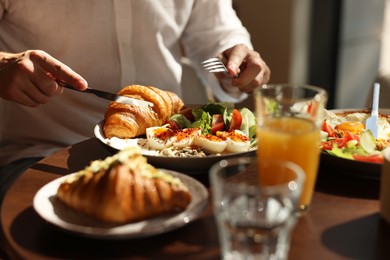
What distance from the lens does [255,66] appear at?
67.3 inches

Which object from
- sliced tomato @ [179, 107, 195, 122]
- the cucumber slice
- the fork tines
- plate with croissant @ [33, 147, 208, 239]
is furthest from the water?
the fork tines

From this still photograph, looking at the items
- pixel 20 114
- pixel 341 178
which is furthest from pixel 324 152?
pixel 20 114

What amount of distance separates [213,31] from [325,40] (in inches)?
63.9

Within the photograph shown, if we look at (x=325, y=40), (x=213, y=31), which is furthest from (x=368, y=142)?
(x=325, y=40)

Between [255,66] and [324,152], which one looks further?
[255,66]

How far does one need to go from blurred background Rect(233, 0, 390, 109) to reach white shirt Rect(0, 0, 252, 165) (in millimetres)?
1317

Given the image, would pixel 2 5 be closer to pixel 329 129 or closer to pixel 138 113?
pixel 138 113

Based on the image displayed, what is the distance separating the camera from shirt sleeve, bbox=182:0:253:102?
6.82 ft

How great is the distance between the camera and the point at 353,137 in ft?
4.31

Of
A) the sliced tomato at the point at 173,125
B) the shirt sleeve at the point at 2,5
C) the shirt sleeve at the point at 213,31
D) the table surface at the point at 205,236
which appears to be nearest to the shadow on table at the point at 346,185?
the table surface at the point at 205,236

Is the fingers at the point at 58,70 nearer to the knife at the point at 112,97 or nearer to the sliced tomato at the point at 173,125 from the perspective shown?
the knife at the point at 112,97

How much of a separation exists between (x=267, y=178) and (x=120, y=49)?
1.10 metres

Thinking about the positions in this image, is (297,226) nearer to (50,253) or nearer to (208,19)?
(50,253)

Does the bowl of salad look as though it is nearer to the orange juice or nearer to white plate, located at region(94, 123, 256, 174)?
white plate, located at region(94, 123, 256, 174)
